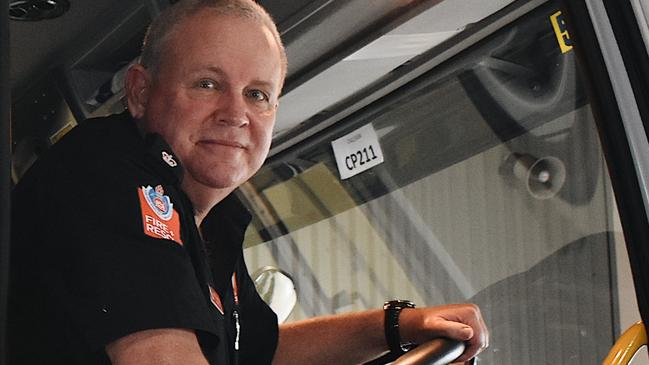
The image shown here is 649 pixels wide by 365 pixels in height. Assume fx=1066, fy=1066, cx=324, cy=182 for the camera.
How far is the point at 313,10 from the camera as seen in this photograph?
8.24 feet

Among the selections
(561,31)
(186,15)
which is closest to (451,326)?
(186,15)

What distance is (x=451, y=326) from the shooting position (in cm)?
151

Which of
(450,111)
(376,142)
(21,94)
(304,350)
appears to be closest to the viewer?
(304,350)

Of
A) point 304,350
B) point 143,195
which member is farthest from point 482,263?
point 143,195

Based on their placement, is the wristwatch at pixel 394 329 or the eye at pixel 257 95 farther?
the wristwatch at pixel 394 329

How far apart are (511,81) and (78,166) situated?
155cm

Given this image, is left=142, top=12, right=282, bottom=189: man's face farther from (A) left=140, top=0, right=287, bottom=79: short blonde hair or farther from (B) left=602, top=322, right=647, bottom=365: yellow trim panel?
(B) left=602, top=322, right=647, bottom=365: yellow trim panel

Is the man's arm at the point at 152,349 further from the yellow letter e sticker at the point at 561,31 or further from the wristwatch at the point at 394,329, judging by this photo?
the yellow letter e sticker at the point at 561,31

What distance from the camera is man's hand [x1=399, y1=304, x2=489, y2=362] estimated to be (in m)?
1.50

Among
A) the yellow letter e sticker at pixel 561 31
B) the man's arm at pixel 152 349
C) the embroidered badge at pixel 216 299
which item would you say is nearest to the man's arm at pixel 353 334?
the embroidered badge at pixel 216 299

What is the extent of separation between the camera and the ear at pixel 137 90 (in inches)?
58.1

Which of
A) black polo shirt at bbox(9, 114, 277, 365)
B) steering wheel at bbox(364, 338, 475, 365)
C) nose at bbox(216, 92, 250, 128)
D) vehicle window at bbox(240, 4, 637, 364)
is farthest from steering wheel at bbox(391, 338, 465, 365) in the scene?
vehicle window at bbox(240, 4, 637, 364)

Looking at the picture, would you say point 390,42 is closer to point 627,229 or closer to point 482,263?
point 482,263

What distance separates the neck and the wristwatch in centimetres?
36
